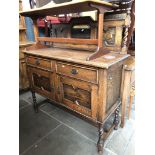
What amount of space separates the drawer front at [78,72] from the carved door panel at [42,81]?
206mm

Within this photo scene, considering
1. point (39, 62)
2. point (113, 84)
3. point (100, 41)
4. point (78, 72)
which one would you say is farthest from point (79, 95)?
point (39, 62)

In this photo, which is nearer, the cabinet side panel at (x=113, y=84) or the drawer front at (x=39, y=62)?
the cabinet side panel at (x=113, y=84)

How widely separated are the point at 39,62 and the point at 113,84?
34.1 inches

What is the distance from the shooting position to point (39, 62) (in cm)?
170

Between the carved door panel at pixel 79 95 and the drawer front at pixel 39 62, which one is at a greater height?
the drawer front at pixel 39 62

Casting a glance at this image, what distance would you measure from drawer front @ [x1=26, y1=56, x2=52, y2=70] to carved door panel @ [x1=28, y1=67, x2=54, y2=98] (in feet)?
0.20

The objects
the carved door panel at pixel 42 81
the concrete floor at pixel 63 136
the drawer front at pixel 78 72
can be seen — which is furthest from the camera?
the carved door panel at pixel 42 81

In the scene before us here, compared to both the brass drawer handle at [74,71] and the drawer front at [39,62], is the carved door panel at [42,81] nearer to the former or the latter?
the drawer front at [39,62]

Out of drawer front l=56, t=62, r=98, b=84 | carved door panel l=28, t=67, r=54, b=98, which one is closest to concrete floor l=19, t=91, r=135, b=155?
carved door panel l=28, t=67, r=54, b=98

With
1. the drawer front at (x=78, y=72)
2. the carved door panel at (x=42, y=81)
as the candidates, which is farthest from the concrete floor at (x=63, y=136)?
the drawer front at (x=78, y=72)

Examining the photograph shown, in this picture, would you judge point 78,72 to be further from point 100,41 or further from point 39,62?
point 39,62

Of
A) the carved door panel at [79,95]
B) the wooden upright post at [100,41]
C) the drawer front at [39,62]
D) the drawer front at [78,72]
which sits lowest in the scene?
the carved door panel at [79,95]

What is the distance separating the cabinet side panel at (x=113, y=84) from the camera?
128 cm
